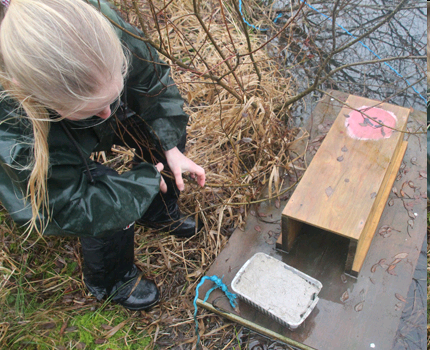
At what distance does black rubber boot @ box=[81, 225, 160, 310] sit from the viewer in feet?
6.59

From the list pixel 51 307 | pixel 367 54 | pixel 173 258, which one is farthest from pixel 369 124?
pixel 51 307

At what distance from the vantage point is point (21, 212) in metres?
1.54

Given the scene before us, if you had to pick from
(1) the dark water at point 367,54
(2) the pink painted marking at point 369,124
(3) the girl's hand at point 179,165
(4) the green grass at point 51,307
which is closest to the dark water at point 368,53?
(1) the dark water at point 367,54

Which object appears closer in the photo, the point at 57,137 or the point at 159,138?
the point at 57,137

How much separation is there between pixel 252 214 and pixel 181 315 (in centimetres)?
77

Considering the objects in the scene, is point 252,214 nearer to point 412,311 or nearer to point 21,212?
point 412,311

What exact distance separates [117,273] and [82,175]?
79 cm

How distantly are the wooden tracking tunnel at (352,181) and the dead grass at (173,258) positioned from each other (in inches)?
16.1

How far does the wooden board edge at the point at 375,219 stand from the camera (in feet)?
6.93

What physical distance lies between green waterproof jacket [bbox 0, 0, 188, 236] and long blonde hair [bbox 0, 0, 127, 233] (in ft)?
0.25

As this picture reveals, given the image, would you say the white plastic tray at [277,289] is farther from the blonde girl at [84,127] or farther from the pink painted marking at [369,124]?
the pink painted marking at [369,124]

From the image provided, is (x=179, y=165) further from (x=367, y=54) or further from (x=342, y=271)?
(x=367, y=54)

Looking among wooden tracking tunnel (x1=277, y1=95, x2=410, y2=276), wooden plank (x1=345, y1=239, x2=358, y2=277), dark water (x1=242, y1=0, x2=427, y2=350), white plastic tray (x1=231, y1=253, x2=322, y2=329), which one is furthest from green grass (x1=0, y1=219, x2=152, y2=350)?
dark water (x1=242, y1=0, x2=427, y2=350)

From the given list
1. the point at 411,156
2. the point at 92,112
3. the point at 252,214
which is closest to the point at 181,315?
the point at 252,214
